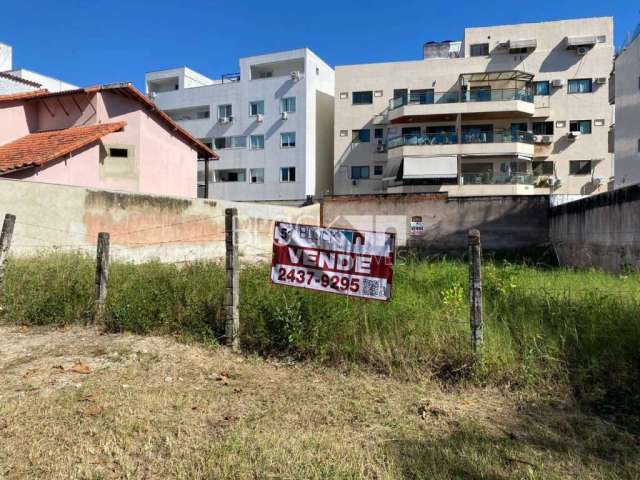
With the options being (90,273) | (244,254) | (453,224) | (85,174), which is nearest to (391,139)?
(453,224)

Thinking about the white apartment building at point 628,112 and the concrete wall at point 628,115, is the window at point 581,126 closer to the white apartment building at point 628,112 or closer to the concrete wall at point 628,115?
the white apartment building at point 628,112

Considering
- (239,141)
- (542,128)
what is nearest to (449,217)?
(542,128)

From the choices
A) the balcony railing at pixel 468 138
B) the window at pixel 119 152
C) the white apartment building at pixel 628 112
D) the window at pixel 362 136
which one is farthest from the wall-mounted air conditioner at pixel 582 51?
the window at pixel 119 152

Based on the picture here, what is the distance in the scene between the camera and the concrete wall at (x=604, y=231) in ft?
34.7

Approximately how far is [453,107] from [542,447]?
3204 centimetres

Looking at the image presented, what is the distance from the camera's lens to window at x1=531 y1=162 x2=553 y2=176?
108ft

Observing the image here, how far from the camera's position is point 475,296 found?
406 cm

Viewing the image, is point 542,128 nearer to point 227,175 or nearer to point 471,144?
point 471,144

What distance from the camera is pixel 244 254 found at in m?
17.5

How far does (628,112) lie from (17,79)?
1132 inches

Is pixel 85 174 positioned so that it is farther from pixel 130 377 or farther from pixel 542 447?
pixel 542 447

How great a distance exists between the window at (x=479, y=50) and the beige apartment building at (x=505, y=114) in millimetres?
76

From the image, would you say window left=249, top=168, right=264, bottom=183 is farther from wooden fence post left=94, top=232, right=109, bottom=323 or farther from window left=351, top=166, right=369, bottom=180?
wooden fence post left=94, top=232, right=109, bottom=323

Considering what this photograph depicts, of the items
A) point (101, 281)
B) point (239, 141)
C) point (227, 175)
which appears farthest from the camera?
point (227, 175)
